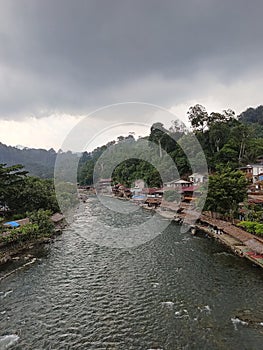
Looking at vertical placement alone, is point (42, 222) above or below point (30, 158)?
below

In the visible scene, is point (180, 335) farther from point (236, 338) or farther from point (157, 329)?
point (236, 338)

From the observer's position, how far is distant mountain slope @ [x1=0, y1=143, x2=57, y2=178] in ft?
378

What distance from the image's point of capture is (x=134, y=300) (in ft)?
38.4

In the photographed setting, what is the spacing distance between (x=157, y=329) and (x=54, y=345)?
11.5 ft

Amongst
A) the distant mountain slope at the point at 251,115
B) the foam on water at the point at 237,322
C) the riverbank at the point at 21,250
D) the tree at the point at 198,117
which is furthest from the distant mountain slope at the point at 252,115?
the foam on water at the point at 237,322

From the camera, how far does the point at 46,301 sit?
11.9 meters

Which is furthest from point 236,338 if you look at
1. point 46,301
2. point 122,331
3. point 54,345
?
point 46,301

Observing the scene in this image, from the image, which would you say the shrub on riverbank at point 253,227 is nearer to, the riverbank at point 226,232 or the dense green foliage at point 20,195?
the riverbank at point 226,232

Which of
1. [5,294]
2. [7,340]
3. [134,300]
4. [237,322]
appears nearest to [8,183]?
[5,294]

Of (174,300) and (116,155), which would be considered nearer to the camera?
(174,300)

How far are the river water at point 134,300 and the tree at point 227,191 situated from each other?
186 inches

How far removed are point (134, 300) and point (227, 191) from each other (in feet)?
43.1

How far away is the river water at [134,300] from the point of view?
30.2ft

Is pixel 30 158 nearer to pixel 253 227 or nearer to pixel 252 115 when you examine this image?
pixel 252 115
